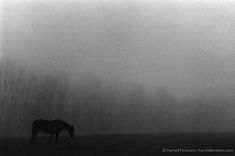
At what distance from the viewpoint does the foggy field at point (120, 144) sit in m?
16.0

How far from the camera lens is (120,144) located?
1727cm

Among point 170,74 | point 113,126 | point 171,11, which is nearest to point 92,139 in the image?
point 113,126

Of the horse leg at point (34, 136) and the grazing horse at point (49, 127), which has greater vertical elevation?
the grazing horse at point (49, 127)

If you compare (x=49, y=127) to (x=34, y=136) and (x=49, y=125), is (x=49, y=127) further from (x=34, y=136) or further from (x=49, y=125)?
(x=34, y=136)

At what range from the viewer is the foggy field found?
15992mm

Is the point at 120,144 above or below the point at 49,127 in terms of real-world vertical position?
below

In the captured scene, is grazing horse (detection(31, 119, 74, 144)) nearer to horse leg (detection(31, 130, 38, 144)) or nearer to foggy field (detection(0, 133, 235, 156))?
horse leg (detection(31, 130, 38, 144))

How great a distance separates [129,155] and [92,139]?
259cm

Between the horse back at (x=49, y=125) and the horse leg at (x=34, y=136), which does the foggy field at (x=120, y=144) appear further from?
the horse back at (x=49, y=125)

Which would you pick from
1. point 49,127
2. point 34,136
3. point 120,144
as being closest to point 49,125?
point 49,127

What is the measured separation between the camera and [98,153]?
16016mm

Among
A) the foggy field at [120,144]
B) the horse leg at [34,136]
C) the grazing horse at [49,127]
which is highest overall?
the grazing horse at [49,127]

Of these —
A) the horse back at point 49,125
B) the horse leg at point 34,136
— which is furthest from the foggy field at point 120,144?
the horse back at point 49,125

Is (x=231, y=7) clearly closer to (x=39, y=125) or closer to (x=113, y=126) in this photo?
(x=113, y=126)
